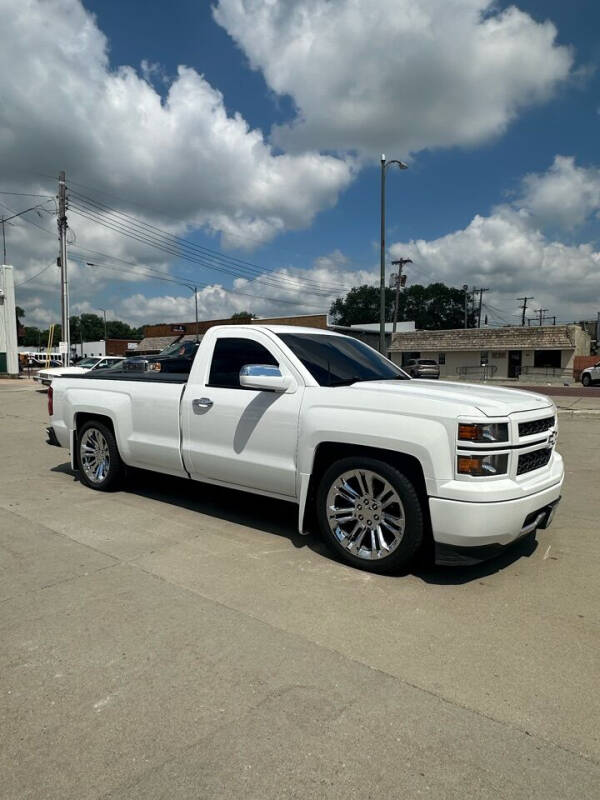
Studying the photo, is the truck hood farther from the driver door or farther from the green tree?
the green tree

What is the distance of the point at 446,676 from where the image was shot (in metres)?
2.74

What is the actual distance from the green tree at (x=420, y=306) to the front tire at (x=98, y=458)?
108 meters

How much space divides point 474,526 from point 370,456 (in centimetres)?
86

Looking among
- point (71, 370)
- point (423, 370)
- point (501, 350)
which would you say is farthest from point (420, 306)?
point (71, 370)

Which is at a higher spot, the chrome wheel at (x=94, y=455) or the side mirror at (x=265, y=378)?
the side mirror at (x=265, y=378)

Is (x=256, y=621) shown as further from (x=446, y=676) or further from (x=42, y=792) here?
(x=42, y=792)

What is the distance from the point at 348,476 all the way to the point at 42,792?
255cm

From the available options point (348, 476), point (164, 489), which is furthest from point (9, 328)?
point (348, 476)

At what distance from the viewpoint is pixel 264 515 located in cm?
540

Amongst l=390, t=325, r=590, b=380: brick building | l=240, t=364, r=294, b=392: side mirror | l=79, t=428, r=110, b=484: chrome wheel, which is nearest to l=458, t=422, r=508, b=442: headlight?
l=240, t=364, r=294, b=392: side mirror

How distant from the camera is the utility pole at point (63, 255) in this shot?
1078 inches

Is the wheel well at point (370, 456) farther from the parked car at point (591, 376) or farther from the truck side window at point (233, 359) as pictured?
the parked car at point (591, 376)

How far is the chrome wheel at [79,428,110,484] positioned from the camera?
613 cm

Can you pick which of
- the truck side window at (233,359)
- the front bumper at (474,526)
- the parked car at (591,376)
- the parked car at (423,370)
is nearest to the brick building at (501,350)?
the parked car at (591,376)
